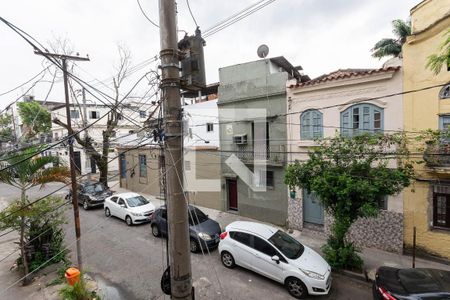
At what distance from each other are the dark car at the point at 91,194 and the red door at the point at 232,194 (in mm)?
8778

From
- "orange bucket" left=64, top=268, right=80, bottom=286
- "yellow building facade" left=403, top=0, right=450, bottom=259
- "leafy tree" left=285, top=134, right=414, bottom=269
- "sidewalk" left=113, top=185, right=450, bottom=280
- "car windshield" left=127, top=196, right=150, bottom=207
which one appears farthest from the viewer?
"car windshield" left=127, top=196, right=150, bottom=207

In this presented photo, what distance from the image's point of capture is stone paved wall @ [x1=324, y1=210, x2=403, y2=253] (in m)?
9.22

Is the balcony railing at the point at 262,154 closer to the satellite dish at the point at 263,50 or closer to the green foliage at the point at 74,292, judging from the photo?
the satellite dish at the point at 263,50

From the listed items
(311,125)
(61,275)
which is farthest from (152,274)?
(311,125)

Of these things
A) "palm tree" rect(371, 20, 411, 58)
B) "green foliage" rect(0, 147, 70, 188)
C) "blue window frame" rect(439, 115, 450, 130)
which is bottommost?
"green foliage" rect(0, 147, 70, 188)

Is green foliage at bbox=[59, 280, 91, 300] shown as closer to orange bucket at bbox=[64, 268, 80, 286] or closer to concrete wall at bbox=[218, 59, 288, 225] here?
orange bucket at bbox=[64, 268, 80, 286]

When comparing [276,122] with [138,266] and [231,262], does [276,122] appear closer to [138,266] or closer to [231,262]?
[231,262]

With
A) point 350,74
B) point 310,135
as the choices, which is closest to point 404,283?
point 310,135

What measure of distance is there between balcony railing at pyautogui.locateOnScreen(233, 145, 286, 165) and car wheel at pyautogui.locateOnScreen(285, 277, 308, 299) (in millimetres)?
5593

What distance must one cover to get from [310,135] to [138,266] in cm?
896

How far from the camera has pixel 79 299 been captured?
20.5ft

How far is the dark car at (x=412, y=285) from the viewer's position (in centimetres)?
516

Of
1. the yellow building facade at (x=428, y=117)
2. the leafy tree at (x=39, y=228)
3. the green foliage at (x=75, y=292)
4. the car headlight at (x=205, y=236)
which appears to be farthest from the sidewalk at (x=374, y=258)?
the leafy tree at (x=39, y=228)

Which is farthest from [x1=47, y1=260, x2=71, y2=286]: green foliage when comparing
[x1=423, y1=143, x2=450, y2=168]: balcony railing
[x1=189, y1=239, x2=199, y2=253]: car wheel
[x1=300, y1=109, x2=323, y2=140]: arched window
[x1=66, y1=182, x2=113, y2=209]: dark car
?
[x1=423, y1=143, x2=450, y2=168]: balcony railing
